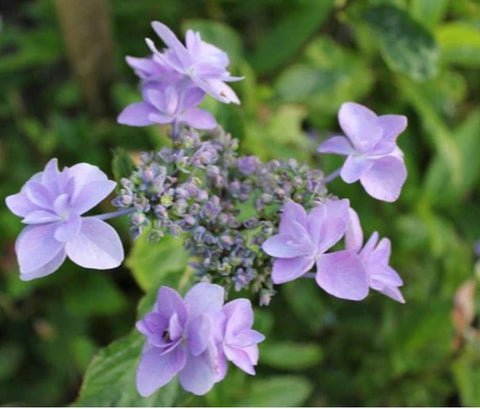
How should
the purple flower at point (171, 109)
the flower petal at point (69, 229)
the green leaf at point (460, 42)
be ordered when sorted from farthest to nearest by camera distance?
the green leaf at point (460, 42) → the purple flower at point (171, 109) → the flower petal at point (69, 229)

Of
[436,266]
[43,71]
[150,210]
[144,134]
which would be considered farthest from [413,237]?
[43,71]

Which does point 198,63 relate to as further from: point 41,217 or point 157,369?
point 157,369

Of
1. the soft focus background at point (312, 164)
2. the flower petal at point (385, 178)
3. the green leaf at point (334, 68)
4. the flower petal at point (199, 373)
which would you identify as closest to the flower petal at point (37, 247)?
the flower petal at point (199, 373)

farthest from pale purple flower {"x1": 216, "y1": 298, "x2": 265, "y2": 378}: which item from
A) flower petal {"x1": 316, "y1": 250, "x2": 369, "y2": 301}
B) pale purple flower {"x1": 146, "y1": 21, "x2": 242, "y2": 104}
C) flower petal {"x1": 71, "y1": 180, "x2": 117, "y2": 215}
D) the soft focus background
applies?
the soft focus background

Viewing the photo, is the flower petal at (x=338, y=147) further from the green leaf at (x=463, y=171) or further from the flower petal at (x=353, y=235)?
the green leaf at (x=463, y=171)

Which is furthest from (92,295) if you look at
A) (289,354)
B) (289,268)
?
(289,268)

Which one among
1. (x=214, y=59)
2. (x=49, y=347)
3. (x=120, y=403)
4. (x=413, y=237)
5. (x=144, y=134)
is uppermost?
(x=214, y=59)

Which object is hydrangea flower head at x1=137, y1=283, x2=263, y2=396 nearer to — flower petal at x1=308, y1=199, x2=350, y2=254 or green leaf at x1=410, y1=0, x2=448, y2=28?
flower petal at x1=308, y1=199, x2=350, y2=254

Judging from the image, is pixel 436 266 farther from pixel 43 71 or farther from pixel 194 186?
pixel 43 71
